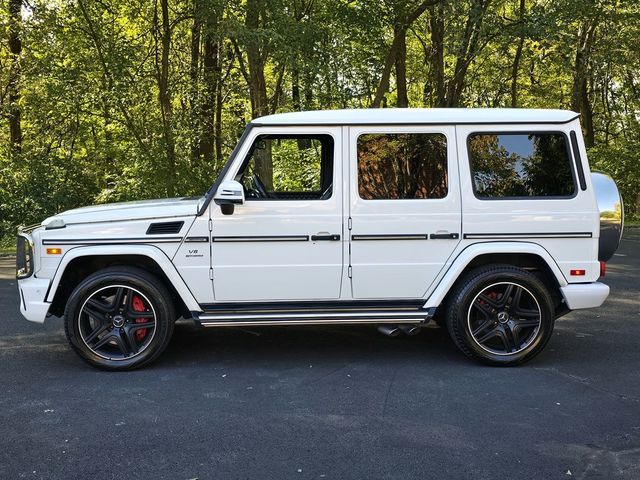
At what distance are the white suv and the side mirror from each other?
2cm

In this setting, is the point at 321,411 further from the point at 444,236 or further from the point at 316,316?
the point at 444,236

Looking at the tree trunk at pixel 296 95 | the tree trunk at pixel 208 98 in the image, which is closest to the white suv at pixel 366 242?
the tree trunk at pixel 296 95

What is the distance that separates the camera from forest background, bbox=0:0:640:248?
47.2 feet

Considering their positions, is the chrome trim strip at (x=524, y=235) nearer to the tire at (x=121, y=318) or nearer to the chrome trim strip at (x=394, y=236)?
the chrome trim strip at (x=394, y=236)

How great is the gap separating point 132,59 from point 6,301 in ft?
33.7

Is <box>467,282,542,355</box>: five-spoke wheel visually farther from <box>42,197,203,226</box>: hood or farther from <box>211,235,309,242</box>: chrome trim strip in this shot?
<box>42,197,203,226</box>: hood

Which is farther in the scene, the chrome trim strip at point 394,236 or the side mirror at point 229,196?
the chrome trim strip at point 394,236

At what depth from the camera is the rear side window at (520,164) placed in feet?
16.4

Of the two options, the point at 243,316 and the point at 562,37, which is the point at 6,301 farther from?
the point at 562,37

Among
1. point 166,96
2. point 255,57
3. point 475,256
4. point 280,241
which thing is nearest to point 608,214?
point 475,256

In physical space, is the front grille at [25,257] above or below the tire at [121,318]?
above

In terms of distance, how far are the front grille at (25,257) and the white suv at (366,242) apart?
0.05 feet

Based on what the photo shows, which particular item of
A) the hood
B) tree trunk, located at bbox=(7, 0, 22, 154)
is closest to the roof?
the hood

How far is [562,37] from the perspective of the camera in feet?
47.8
